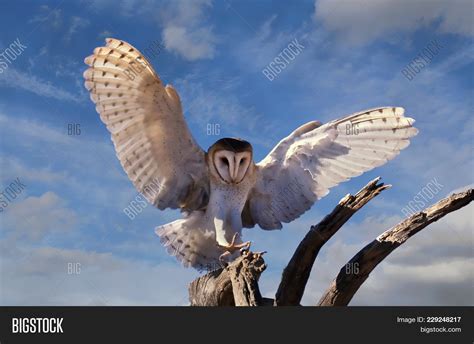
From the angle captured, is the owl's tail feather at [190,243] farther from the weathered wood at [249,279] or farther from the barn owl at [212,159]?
the weathered wood at [249,279]

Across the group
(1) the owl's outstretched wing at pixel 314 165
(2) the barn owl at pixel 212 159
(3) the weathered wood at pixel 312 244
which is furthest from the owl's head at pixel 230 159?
(3) the weathered wood at pixel 312 244

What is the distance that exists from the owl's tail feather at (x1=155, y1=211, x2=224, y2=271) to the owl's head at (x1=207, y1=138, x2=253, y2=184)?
62cm

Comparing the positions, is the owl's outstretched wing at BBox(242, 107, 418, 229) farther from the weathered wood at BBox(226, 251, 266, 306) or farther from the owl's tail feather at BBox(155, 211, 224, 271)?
the weathered wood at BBox(226, 251, 266, 306)

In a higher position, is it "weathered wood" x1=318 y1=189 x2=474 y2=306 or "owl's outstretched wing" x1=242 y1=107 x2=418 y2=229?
"owl's outstretched wing" x1=242 y1=107 x2=418 y2=229

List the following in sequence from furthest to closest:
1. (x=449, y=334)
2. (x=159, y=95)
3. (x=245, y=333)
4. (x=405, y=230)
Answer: (x=159, y=95), (x=405, y=230), (x=449, y=334), (x=245, y=333)

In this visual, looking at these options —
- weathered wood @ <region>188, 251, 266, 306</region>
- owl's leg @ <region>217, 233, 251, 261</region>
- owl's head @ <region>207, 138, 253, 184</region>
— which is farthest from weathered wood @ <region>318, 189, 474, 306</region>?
owl's head @ <region>207, 138, 253, 184</region>

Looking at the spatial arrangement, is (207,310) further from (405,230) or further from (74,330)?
(405,230)

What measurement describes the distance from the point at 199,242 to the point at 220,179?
790 millimetres

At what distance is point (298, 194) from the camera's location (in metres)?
7.12

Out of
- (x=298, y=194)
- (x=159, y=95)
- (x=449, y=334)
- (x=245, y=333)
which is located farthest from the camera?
(x=298, y=194)

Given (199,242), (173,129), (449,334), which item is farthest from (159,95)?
(449,334)

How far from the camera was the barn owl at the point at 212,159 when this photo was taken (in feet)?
21.5

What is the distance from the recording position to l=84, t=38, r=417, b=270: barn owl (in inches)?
258

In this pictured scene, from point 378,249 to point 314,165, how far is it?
1648 mm
